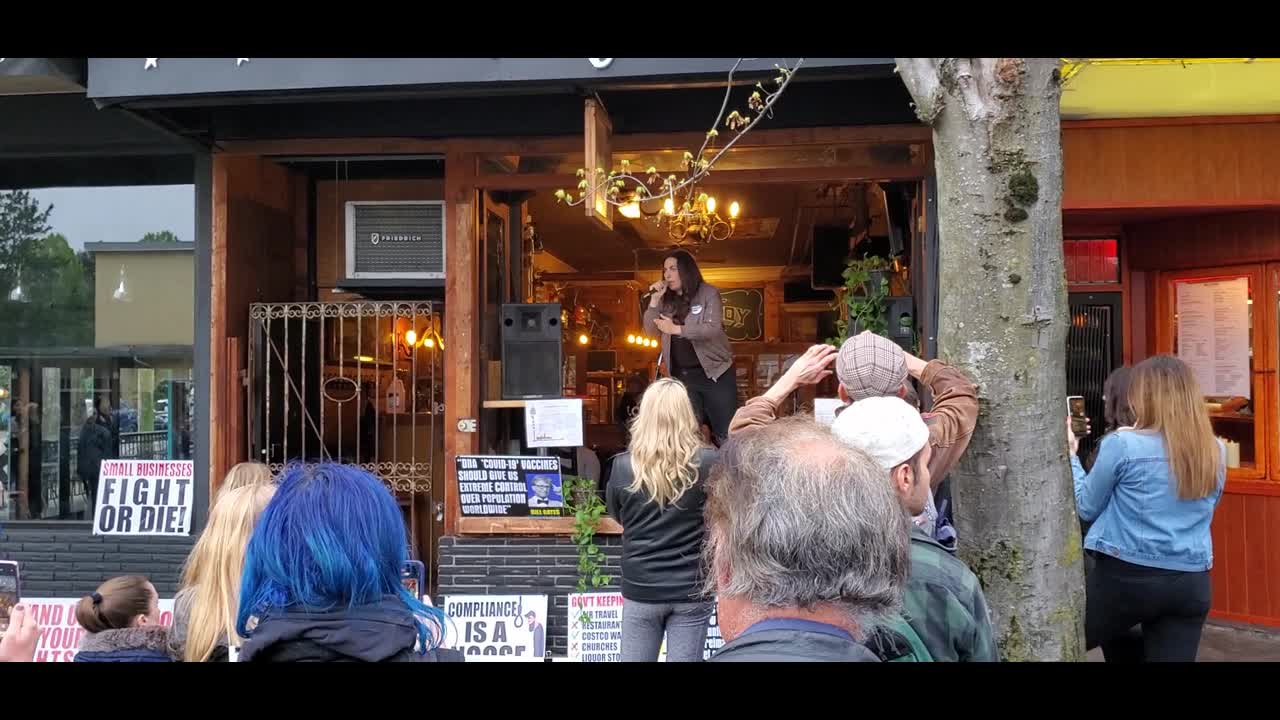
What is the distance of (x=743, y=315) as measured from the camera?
11.6 meters

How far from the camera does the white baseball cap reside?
2527mm

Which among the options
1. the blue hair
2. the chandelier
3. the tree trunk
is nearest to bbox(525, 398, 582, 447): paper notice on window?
the chandelier

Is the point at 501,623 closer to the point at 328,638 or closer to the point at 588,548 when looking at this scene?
the point at 588,548

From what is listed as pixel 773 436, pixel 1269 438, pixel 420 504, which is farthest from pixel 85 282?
pixel 1269 438

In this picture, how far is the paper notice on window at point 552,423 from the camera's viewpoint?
6785 millimetres

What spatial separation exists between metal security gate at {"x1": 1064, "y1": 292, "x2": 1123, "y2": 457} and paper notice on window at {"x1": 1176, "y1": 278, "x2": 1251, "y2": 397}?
1.48 feet

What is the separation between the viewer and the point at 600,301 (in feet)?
40.5

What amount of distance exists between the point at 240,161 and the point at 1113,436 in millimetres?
5945

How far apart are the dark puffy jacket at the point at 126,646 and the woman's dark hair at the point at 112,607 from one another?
0.34 feet

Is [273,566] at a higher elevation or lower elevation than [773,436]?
lower

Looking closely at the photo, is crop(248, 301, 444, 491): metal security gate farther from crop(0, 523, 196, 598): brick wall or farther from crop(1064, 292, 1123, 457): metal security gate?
crop(1064, 292, 1123, 457): metal security gate

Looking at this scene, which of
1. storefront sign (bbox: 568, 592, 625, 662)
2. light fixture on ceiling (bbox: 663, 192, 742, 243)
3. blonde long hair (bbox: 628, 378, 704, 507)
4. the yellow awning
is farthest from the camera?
light fixture on ceiling (bbox: 663, 192, 742, 243)

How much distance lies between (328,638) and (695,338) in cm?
528
